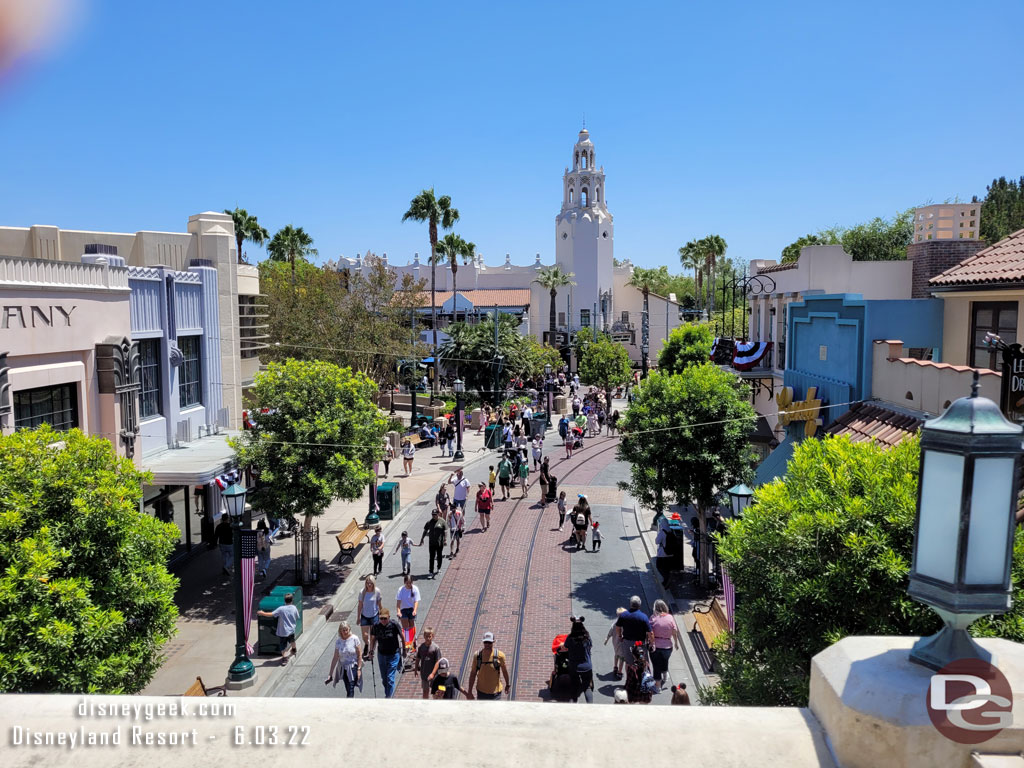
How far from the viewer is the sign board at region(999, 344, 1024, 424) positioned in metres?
9.67

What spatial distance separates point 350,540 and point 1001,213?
201 ft

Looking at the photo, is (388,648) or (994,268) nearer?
(388,648)

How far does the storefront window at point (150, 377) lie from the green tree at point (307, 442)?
7.08 feet

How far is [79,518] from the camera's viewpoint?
27.3ft

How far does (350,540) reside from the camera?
63.3 ft

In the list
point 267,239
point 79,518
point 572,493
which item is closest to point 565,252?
point 267,239

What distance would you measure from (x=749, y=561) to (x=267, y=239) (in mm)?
57983

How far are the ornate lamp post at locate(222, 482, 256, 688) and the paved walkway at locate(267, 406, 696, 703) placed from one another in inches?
19.7

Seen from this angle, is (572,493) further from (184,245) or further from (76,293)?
(76,293)

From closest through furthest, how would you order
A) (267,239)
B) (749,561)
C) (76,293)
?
(749,561) < (76,293) < (267,239)

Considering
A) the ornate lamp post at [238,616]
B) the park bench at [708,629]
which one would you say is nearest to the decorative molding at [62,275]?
the ornate lamp post at [238,616]

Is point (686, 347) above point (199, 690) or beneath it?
above

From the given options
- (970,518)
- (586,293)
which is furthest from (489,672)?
(586,293)

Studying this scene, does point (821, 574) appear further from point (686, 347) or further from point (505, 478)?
A: point (686, 347)
